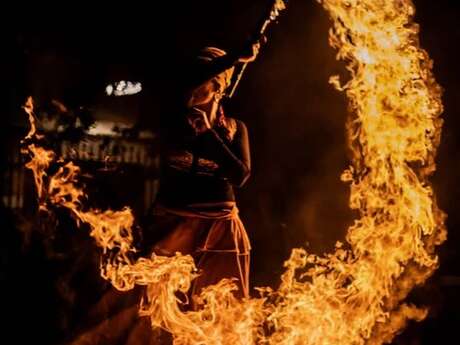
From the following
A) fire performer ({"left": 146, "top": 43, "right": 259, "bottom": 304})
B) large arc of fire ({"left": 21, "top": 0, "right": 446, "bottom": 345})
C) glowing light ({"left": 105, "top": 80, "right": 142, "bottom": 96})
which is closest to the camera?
fire performer ({"left": 146, "top": 43, "right": 259, "bottom": 304})

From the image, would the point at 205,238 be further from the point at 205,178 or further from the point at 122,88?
the point at 122,88

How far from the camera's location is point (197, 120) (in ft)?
15.5

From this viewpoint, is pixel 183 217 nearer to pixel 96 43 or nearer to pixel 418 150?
pixel 418 150

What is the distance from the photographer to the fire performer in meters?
4.65

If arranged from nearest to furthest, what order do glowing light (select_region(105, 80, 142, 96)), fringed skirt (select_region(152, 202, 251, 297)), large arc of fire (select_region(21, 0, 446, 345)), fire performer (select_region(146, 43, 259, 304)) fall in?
fire performer (select_region(146, 43, 259, 304)) → fringed skirt (select_region(152, 202, 251, 297)) → large arc of fire (select_region(21, 0, 446, 345)) → glowing light (select_region(105, 80, 142, 96))

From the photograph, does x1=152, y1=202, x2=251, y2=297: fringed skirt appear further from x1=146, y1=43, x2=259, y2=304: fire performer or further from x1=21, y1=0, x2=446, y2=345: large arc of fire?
x1=21, y1=0, x2=446, y2=345: large arc of fire

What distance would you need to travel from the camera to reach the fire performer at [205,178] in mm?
4652

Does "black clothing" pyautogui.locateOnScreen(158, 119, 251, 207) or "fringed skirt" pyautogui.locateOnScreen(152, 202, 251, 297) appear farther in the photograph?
"fringed skirt" pyautogui.locateOnScreen(152, 202, 251, 297)

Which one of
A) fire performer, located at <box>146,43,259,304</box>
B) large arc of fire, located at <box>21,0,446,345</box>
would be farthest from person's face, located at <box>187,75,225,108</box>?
large arc of fire, located at <box>21,0,446,345</box>

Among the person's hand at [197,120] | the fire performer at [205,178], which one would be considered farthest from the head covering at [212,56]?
the person's hand at [197,120]

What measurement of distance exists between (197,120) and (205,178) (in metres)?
0.41

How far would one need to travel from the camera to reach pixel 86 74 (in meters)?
7.41

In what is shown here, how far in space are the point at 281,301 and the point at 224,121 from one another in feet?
5.55

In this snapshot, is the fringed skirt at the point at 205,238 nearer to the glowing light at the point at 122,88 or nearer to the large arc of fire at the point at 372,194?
the large arc of fire at the point at 372,194
